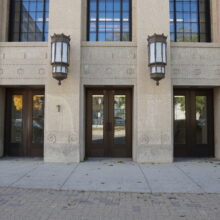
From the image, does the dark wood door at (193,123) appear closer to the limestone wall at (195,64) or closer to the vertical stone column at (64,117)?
the limestone wall at (195,64)

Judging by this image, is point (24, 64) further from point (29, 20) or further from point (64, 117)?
point (64, 117)

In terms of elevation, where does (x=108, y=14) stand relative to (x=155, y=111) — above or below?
above

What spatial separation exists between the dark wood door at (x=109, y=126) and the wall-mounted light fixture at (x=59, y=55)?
167 centimetres

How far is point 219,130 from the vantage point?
8.43 m

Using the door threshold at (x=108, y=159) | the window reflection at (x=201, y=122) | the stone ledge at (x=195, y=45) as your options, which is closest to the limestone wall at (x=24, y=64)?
the door threshold at (x=108, y=159)

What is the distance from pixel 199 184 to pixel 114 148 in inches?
154

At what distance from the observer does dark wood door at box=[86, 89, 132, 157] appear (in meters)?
8.75

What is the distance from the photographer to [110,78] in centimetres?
808

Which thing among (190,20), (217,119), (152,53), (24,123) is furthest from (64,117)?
(190,20)

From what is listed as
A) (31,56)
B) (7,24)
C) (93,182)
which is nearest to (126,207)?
(93,182)

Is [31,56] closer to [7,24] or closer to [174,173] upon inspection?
[7,24]

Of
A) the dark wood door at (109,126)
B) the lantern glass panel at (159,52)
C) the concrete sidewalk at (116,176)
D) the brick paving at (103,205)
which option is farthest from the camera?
the dark wood door at (109,126)

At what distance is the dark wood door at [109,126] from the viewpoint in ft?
28.7

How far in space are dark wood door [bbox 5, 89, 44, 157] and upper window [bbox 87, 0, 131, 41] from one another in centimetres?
340
